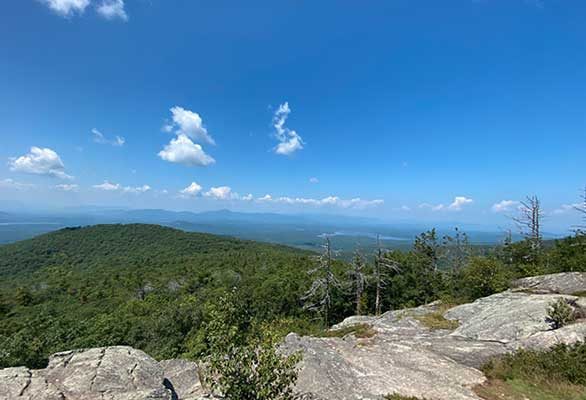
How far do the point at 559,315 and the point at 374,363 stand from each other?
27.0ft

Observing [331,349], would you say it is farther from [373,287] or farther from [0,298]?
[0,298]

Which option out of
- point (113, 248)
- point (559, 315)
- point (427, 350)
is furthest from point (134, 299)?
point (113, 248)

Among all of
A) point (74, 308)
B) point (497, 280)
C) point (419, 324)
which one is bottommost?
point (74, 308)

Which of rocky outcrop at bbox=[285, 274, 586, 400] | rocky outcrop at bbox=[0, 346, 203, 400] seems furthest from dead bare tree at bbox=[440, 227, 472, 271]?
rocky outcrop at bbox=[0, 346, 203, 400]

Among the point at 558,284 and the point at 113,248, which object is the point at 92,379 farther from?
the point at 113,248

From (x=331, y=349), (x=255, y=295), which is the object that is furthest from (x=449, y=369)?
(x=255, y=295)

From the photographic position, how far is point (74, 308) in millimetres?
57656

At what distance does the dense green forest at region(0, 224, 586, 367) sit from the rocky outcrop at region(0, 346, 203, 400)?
1878 mm

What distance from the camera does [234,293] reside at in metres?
6.72

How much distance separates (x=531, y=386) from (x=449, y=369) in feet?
7.53

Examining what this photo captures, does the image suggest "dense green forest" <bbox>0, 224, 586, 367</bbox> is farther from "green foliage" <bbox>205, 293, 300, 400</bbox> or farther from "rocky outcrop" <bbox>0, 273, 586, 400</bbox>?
"rocky outcrop" <bbox>0, 273, 586, 400</bbox>

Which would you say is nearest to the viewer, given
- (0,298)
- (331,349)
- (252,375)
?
(252,375)

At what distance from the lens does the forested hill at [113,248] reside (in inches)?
4016

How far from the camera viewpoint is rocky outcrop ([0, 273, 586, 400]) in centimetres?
745
